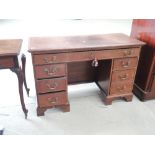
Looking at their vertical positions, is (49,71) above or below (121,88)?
above

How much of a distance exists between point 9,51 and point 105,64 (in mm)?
985

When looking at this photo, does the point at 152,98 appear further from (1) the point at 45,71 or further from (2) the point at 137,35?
(1) the point at 45,71

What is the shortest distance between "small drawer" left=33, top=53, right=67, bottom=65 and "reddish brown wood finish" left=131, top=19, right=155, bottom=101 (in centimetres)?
93

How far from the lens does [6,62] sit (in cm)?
143

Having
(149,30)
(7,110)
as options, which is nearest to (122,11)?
(149,30)

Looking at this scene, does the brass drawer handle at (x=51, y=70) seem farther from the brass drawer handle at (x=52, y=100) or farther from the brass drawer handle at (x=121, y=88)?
the brass drawer handle at (x=121, y=88)

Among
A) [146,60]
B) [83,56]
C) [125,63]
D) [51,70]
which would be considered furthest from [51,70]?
[146,60]

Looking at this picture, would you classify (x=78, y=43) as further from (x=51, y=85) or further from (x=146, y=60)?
(x=146, y=60)

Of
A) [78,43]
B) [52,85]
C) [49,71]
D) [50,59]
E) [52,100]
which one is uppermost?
[78,43]

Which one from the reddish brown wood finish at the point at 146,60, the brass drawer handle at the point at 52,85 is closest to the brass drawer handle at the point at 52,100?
the brass drawer handle at the point at 52,85

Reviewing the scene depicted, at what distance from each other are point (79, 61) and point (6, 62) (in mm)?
680

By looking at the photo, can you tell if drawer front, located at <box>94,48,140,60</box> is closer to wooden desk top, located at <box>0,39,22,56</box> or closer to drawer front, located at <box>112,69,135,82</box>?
drawer front, located at <box>112,69,135,82</box>

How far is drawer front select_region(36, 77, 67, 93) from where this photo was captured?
1.67 m

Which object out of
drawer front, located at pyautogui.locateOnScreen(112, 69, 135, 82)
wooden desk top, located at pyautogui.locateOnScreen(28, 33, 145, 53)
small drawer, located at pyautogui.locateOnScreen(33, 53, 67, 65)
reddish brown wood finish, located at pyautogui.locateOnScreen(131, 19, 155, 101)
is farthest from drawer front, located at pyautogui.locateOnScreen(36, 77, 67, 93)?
reddish brown wood finish, located at pyautogui.locateOnScreen(131, 19, 155, 101)
